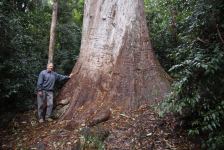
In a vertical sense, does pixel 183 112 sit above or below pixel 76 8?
below

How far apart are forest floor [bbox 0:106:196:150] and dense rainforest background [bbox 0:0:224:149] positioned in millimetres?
455

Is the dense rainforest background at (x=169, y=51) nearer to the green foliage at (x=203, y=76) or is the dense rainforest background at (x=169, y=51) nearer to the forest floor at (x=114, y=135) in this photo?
the green foliage at (x=203, y=76)

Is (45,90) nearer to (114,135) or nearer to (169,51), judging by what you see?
(114,135)

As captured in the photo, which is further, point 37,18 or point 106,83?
point 37,18

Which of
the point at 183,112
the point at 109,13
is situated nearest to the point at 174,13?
the point at 109,13

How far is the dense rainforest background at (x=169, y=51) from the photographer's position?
625 cm

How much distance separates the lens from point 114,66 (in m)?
9.37

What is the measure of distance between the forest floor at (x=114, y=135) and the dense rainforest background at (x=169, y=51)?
0.46 meters

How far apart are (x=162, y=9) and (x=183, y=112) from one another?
8.22 metres

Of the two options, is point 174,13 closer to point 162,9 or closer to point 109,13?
point 162,9

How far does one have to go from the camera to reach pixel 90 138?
7848mm

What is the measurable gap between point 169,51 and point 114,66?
154 inches

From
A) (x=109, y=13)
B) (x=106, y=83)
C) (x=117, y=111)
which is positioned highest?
(x=109, y=13)

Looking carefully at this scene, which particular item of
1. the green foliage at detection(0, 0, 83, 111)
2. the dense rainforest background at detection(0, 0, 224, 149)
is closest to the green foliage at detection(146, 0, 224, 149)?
the dense rainforest background at detection(0, 0, 224, 149)
